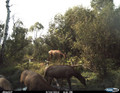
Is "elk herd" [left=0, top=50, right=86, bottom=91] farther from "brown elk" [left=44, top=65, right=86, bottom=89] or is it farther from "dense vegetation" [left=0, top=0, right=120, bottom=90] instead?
"dense vegetation" [left=0, top=0, right=120, bottom=90]

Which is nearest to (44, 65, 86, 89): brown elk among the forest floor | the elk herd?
the elk herd

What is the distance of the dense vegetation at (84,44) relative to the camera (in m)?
7.64

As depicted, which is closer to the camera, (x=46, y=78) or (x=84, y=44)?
(x=46, y=78)

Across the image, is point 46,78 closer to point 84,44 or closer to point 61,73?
point 61,73

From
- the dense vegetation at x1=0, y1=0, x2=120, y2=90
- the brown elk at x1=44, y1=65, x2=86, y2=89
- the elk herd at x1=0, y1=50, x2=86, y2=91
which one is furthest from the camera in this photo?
the dense vegetation at x1=0, y1=0, x2=120, y2=90

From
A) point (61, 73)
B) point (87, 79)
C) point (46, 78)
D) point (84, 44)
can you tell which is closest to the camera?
point (61, 73)

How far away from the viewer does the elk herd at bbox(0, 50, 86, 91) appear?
15.3 feet

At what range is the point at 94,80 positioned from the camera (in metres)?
7.63

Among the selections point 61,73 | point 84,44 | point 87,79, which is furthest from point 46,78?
point 84,44

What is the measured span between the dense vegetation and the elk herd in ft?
4.50

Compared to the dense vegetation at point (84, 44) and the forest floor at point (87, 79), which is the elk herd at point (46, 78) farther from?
the dense vegetation at point (84, 44)

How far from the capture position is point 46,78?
6879mm

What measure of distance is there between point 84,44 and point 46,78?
337 centimetres

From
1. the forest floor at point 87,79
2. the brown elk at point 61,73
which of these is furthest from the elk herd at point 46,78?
the forest floor at point 87,79
